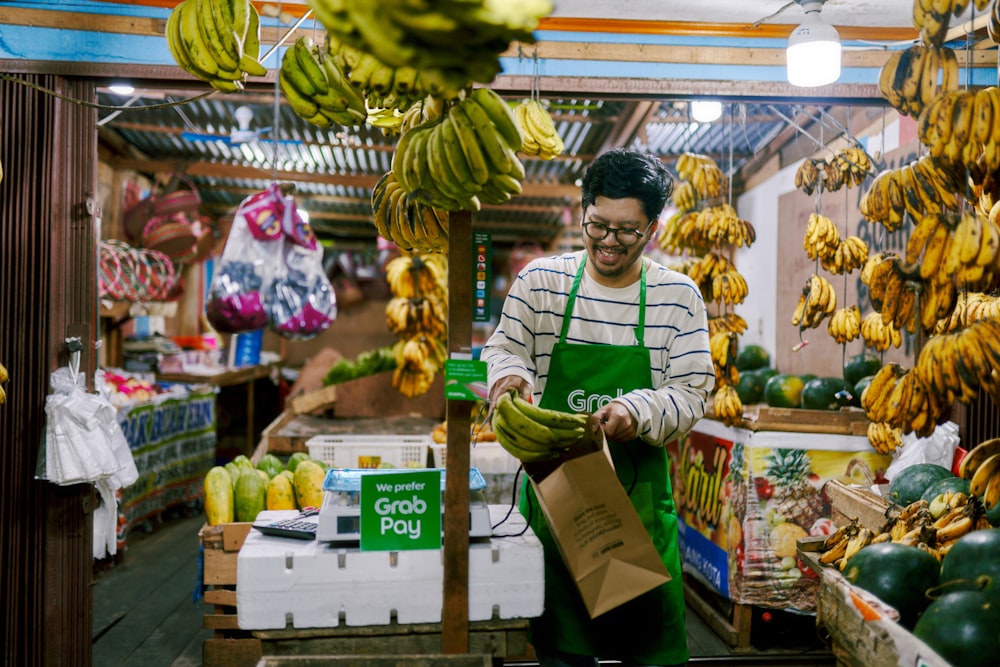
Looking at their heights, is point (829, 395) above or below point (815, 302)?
below

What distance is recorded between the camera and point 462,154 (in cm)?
174

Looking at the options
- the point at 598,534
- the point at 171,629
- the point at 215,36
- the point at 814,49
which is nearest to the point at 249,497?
the point at 171,629

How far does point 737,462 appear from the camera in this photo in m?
4.27

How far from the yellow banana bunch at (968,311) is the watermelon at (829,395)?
1.82 meters

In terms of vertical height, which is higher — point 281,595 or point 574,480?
point 574,480

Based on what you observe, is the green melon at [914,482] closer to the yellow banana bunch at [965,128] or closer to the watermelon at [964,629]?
the watermelon at [964,629]

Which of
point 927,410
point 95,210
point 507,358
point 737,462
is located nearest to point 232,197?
point 95,210

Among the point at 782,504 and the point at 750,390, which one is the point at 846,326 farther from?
the point at 782,504

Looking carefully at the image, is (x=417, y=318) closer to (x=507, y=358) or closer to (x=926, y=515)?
(x=507, y=358)

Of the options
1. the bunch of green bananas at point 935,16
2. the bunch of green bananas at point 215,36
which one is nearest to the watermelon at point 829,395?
the bunch of green bananas at point 935,16

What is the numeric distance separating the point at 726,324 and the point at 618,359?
245cm

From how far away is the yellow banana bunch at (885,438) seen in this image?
3.82 meters

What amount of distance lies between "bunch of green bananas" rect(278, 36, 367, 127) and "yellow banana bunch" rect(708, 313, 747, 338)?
3.00 m

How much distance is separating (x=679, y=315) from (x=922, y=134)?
0.80 m
